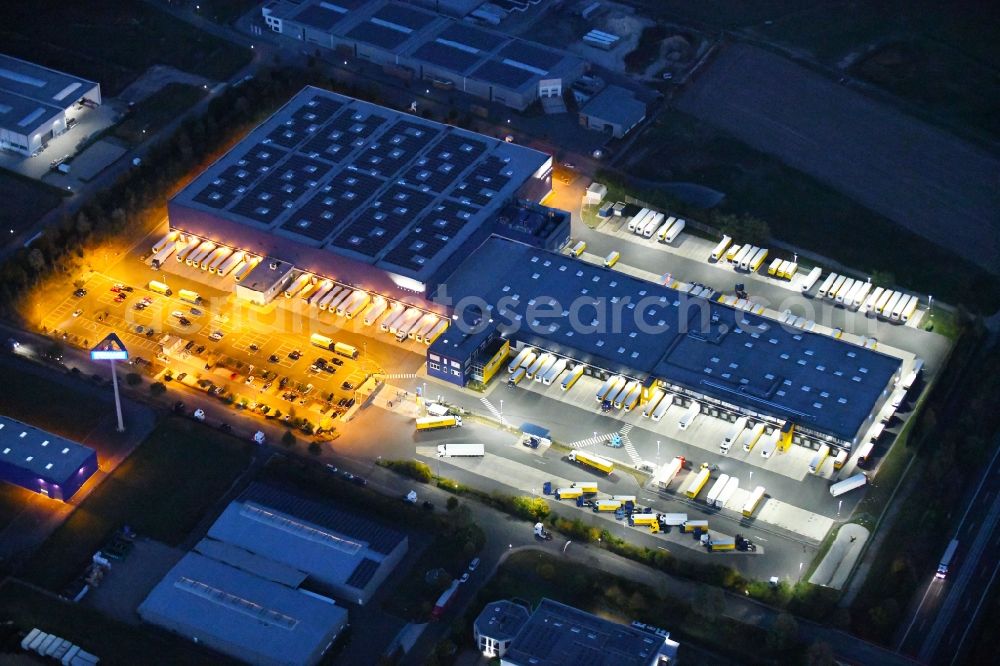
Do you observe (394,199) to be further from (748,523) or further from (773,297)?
(748,523)

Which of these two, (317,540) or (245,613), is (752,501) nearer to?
(317,540)

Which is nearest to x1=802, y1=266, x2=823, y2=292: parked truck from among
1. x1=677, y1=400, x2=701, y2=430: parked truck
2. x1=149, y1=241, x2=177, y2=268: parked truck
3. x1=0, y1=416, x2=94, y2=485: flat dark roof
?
x1=677, y1=400, x2=701, y2=430: parked truck

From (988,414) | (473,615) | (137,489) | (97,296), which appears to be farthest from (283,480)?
(988,414)

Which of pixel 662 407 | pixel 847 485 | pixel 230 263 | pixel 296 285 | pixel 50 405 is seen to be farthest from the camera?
pixel 230 263

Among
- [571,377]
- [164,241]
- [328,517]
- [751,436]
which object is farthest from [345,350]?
[751,436]

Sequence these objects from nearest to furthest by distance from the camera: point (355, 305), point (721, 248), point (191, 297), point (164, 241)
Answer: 1. point (355, 305)
2. point (191, 297)
3. point (164, 241)
4. point (721, 248)

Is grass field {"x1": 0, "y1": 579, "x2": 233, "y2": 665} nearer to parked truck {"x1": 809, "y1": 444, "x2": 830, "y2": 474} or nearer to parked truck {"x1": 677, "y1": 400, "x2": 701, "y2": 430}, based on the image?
parked truck {"x1": 677, "y1": 400, "x2": 701, "y2": 430}

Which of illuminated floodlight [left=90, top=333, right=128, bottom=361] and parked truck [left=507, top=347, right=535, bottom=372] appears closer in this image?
illuminated floodlight [left=90, top=333, right=128, bottom=361]

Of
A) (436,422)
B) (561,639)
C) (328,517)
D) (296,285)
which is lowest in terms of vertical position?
(561,639)
